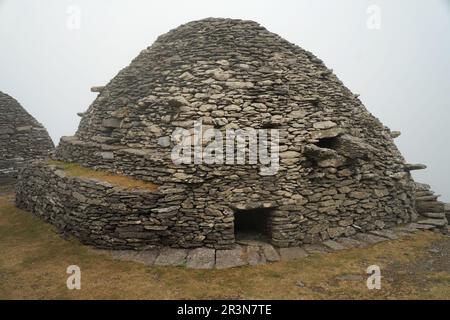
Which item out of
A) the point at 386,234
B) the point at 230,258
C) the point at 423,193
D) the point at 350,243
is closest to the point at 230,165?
the point at 230,258

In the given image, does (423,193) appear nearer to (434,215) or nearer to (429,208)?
(429,208)

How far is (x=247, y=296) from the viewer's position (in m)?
6.39

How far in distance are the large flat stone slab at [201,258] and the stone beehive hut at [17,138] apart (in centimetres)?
1381

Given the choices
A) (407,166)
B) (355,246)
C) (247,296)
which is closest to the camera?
(247,296)

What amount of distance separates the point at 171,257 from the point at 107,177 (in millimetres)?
3144

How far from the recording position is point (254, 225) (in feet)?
33.3

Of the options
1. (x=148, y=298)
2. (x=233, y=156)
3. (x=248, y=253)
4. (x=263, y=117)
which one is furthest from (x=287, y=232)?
A: (x=148, y=298)

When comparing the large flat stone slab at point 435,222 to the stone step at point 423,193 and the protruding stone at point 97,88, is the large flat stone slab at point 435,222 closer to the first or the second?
the stone step at point 423,193

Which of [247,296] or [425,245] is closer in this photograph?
[247,296]

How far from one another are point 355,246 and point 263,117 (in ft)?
14.9

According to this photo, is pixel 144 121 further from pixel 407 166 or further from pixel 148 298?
pixel 407 166

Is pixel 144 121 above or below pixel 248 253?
above

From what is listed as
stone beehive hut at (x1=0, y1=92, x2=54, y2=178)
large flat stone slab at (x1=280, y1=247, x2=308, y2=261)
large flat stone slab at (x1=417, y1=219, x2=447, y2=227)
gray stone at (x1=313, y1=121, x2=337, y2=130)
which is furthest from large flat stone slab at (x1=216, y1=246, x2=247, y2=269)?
stone beehive hut at (x1=0, y1=92, x2=54, y2=178)
